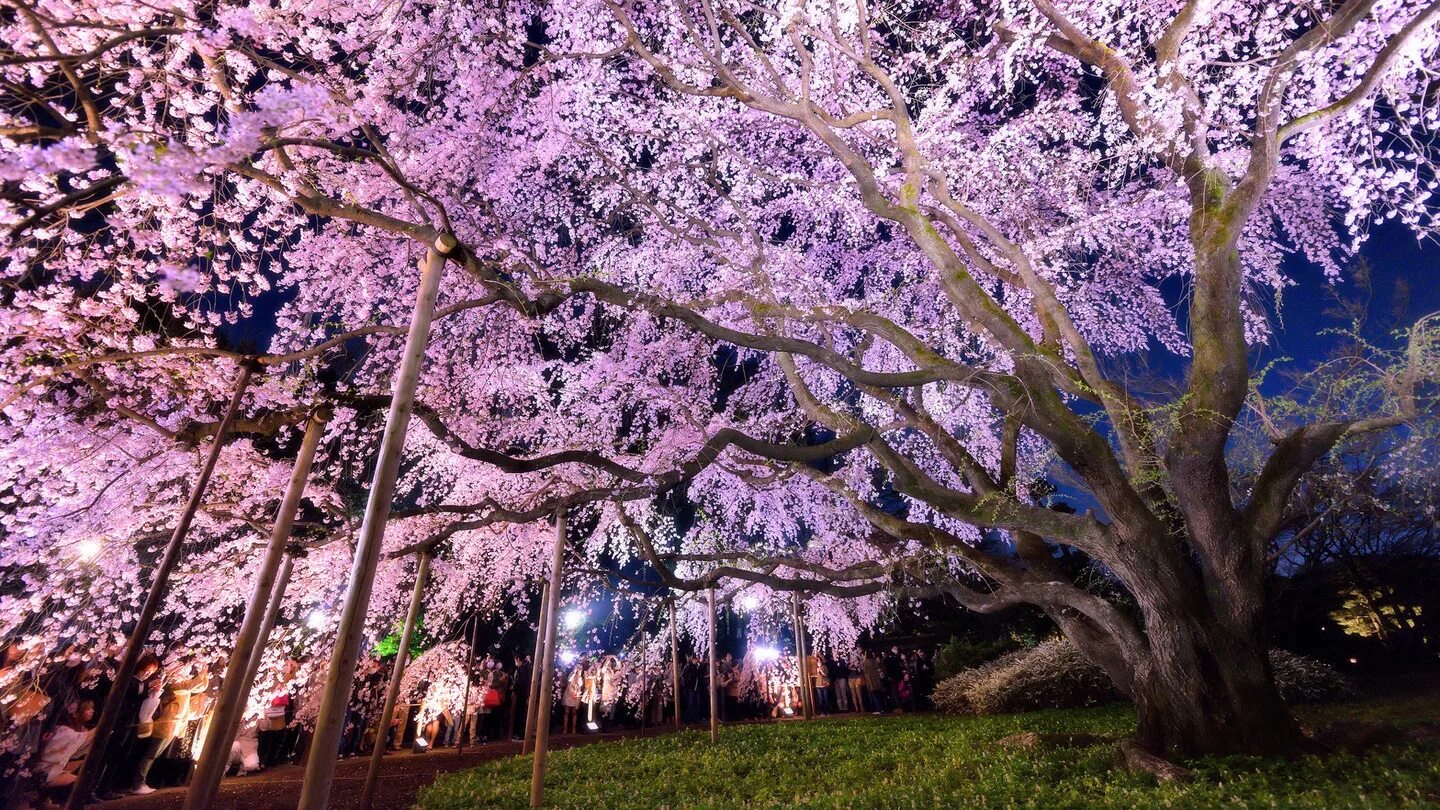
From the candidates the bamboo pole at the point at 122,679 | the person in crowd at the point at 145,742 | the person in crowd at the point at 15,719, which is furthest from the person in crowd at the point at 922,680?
the person in crowd at the point at 15,719

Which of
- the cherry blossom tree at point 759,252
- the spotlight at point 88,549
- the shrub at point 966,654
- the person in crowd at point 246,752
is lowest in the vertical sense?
the person in crowd at point 246,752

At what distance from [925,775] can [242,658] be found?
6473 mm

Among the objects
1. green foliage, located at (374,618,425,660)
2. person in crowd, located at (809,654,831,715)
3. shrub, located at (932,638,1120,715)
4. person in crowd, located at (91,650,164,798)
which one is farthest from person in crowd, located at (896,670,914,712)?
person in crowd, located at (91,650,164,798)

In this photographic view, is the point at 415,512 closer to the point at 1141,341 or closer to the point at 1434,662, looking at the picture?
the point at 1141,341

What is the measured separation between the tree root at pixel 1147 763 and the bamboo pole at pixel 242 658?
7.61 metres

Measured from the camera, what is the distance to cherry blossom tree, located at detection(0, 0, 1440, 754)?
18.6 ft

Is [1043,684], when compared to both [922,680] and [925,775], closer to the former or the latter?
[922,680]

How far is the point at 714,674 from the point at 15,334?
10073mm

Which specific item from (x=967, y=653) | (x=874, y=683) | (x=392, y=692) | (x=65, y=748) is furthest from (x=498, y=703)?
(x=967, y=653)

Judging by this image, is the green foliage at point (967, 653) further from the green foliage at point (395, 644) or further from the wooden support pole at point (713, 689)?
the green foliage at point (395, 644)

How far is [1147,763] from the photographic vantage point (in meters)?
5.54

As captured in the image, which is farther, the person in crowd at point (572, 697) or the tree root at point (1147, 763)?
the person in crowd at point (572, 697)

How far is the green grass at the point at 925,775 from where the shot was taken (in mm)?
4746

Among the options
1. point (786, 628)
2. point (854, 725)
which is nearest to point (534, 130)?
point (854, 725)
